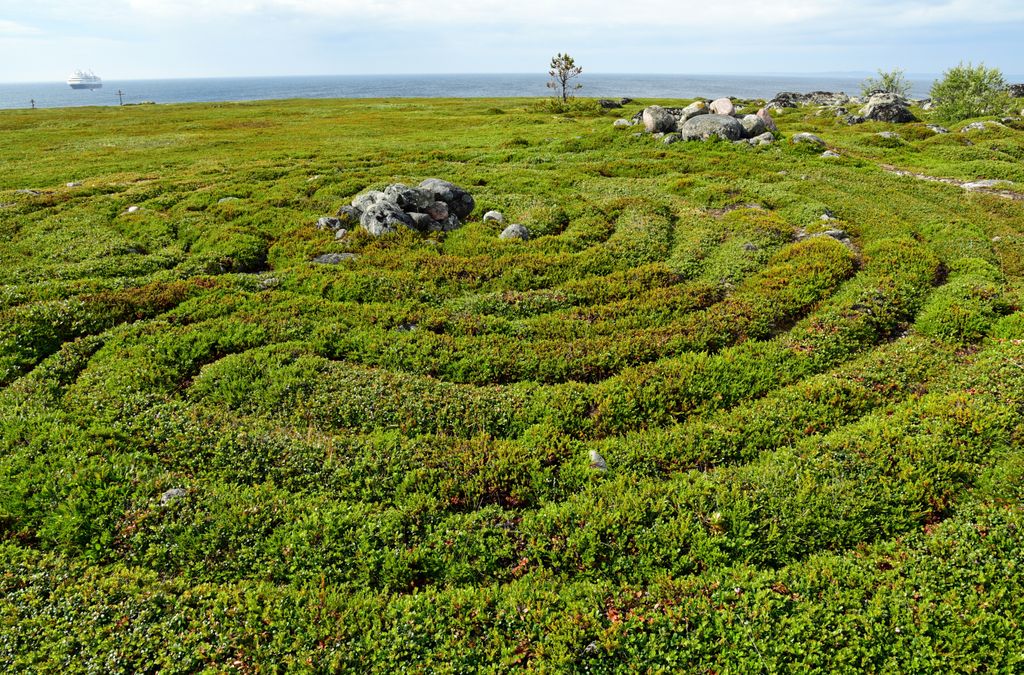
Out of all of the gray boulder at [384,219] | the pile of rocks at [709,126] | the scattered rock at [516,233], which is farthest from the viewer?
the pile of rocks at [709,126]

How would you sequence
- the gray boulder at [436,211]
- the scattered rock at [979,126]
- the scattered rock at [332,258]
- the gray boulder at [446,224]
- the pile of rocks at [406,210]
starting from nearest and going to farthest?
the scattered rock at [332,258]
the pile of rocks at [406,210]
the gray boulder at [446,224]
the gray boulder at [436,211]
the scattered rock at [979,126]

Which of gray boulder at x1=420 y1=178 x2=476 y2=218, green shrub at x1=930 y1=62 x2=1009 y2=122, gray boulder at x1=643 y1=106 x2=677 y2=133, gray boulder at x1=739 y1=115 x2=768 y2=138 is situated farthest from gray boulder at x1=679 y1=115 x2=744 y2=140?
green shrub at x1=930 y1=62 x2=1009 y2=122

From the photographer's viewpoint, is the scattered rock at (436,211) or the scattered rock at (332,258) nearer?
the scattered rock at (332,258)

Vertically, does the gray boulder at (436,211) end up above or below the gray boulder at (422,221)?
above

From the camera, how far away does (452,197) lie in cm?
2958

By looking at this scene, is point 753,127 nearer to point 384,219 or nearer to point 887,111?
point 384,219

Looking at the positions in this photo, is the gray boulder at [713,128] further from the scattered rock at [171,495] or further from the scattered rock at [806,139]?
the scattered rock at [171,495]

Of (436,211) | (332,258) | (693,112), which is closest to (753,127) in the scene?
(693,112)

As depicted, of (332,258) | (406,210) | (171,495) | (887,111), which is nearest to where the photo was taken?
(171,495)

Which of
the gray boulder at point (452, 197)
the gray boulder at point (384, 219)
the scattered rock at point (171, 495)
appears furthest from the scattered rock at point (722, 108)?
the scattered rock at point (171, 495)

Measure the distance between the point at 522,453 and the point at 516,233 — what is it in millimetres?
16447

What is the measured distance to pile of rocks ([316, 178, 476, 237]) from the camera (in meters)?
26.6

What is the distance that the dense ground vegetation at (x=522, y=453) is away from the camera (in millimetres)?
7699

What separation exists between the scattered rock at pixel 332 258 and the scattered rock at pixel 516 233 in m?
7.30
